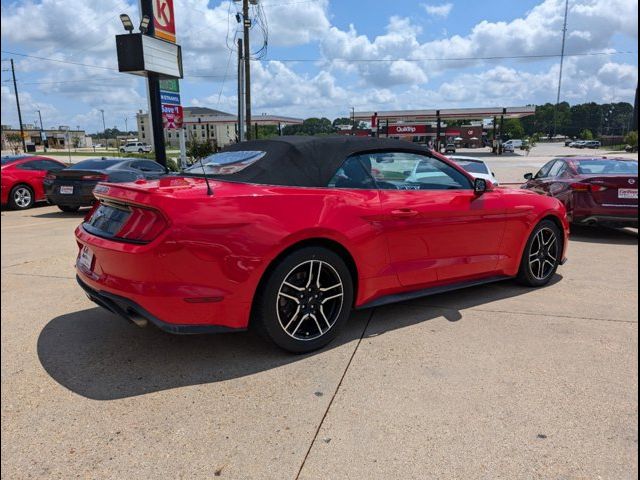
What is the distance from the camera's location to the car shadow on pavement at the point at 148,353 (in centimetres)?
301

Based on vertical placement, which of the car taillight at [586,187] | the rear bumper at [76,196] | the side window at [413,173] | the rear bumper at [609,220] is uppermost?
the side window at [413,173]

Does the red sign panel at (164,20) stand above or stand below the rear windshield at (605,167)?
above

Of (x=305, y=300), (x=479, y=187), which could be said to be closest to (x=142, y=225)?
(x=305, y=300)

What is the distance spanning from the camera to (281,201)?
3.17 meters

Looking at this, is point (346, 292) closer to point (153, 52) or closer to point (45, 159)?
point (153, 52)

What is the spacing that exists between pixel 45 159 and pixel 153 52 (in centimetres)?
410

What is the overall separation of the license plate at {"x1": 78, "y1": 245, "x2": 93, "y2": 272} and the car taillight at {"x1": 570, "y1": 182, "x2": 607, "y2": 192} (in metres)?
7.15

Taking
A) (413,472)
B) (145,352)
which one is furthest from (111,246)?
(413,472)

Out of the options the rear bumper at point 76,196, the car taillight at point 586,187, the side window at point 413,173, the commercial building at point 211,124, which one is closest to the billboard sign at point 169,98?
the rear bumper at point 76,196

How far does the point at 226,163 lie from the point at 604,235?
727 centimetres

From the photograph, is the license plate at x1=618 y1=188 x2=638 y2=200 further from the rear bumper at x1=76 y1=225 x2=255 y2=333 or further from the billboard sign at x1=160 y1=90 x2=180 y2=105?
the billboard sign at x1=160 y1=90 x2=180 y2=105

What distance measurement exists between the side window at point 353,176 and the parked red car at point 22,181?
10486 mm

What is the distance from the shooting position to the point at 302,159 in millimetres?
3570

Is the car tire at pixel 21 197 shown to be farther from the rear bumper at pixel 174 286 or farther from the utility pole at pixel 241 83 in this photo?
the utility pole at pixel 241 83
